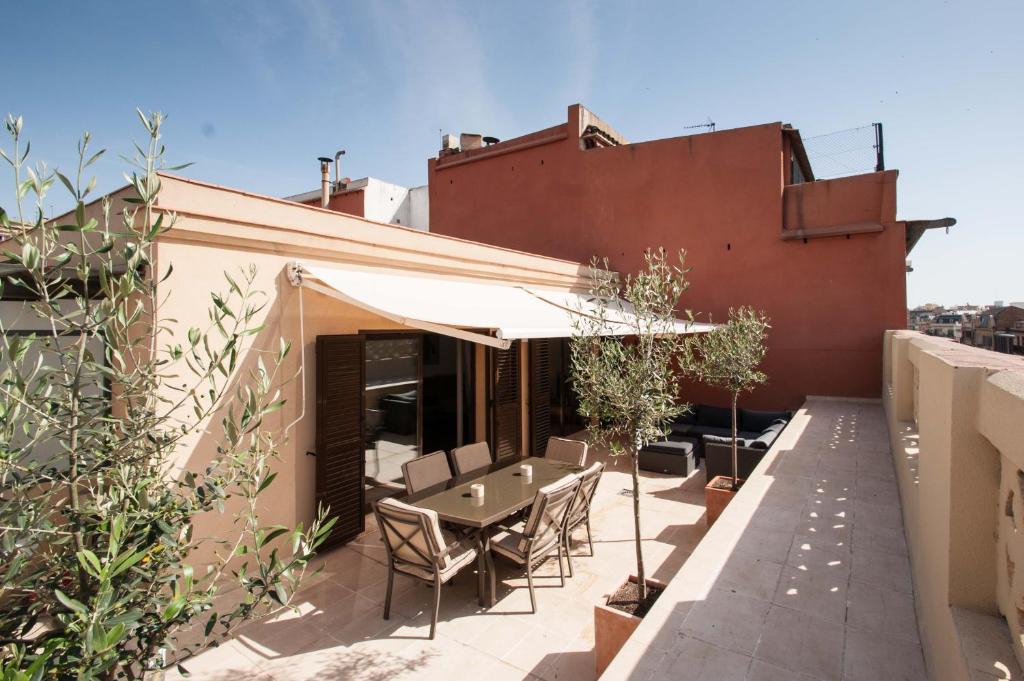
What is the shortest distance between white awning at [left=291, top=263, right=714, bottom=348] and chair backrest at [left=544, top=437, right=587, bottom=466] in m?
2.12

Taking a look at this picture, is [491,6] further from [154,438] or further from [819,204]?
[154,438]

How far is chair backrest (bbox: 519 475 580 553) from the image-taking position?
5.98 m

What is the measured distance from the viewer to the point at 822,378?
14.8m

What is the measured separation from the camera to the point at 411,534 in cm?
571

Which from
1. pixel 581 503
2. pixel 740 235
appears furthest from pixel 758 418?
pixel 581 503

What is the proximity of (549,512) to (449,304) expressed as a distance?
3.89 metres

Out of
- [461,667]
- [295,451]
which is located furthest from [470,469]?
[461,667]

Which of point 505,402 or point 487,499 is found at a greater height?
point 505,402

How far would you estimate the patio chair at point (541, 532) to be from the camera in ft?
19.6

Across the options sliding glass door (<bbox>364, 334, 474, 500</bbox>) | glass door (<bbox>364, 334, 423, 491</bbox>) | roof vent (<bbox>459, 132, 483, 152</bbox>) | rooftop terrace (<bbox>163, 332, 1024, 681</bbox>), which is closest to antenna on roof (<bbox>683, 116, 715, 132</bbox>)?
roof vent (<bbox>459, 132, 483, 152</bbox>)

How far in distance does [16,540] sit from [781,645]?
498 centimetres

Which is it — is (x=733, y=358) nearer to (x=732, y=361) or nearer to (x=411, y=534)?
(x=732, y=361)

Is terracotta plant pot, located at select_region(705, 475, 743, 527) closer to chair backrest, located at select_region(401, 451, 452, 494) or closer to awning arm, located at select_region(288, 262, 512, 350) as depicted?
chair backrest, located at select_region(401, 451, 452, 494)

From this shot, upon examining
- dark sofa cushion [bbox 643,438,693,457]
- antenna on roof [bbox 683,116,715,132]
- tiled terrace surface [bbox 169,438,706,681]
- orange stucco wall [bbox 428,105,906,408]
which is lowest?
tiled terrace surface [bbox 169,438,706,681]
